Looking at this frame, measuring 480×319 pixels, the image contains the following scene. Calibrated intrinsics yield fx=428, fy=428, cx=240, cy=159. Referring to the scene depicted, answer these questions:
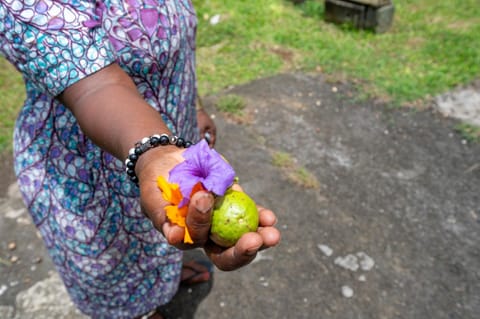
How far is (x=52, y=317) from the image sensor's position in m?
3.29

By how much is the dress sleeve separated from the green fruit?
2.09ft

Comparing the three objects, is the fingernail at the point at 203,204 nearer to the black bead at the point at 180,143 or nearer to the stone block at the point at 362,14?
the black bead at the point at 180,143

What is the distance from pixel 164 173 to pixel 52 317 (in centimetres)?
262

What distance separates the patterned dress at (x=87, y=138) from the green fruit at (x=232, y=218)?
0.64 m

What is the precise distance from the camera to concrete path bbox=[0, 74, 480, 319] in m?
3.31

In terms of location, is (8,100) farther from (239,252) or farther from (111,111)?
(239,252)

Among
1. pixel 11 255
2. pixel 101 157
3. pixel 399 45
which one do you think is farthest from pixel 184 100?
pixel 399 45

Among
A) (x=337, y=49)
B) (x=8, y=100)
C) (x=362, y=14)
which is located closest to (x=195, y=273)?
(x=8, y=100)

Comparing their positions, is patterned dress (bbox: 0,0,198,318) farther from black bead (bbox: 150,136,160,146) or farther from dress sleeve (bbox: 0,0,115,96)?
black bead (bbox: 150,136,160,146)

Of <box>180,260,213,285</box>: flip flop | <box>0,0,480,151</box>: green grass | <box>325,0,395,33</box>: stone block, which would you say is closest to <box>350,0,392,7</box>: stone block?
<box>325,0,395,33</box>: stone block

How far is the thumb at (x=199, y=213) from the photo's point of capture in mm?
1162

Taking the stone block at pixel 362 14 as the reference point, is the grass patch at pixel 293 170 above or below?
below

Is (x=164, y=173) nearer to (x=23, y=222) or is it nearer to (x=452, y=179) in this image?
(x=23, y=222)

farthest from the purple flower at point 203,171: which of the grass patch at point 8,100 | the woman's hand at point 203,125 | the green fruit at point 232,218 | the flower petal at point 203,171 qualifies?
the grass patch at point 8,100
